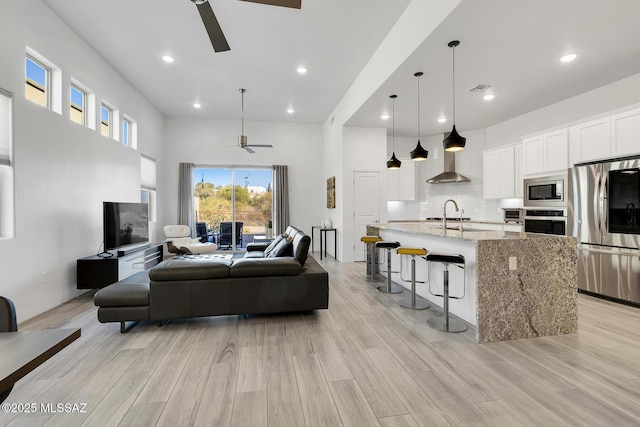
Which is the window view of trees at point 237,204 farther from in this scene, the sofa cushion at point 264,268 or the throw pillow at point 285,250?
the sofa cushion at point 264,268

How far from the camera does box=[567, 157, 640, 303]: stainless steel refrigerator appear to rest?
3.72 meters

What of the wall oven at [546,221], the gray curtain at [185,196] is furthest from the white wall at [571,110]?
the gray curtain at [185,196]

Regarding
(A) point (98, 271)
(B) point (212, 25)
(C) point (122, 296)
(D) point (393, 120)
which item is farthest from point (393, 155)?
(A) point (98, 271)

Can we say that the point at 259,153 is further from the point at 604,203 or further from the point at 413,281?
the point at 604,203

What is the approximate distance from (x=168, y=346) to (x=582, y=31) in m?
5.16

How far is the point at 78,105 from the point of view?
4520mm

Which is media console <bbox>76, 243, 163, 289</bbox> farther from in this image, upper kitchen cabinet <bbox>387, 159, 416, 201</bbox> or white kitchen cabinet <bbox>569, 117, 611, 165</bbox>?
white kitchen cabinet <bbox>569, 117, 611, 165</bbox>

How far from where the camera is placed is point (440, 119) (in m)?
6.38

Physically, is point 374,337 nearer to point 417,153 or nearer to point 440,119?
point 417,153

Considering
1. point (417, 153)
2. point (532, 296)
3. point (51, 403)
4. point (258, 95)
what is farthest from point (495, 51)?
point (51, 403)

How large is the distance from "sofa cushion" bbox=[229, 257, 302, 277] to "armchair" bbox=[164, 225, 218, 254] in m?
3.76

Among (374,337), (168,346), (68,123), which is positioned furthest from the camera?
(68,123)

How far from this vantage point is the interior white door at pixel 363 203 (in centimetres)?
670

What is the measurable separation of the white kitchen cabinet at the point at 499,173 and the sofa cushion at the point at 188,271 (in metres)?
5.79
